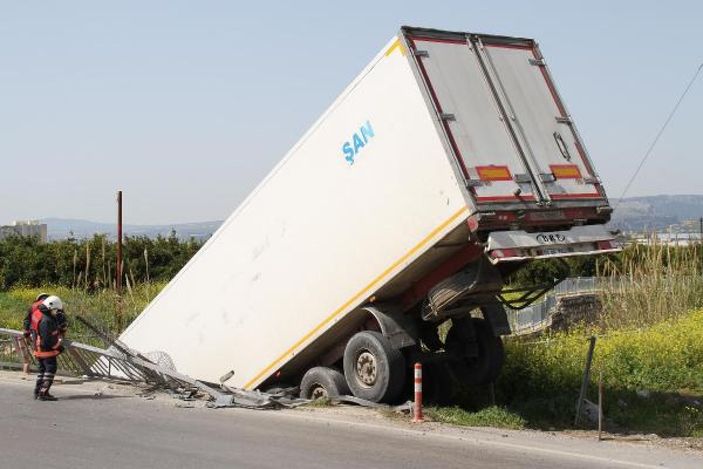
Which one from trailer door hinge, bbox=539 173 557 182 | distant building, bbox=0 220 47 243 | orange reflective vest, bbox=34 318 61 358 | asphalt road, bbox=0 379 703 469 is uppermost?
distant building, bbox=0 220 47 243

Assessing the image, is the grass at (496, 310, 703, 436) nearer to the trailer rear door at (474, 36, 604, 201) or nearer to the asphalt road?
the asphalt road

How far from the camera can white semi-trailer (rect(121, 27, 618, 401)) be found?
1063 cm

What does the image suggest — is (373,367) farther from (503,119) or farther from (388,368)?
(503,119)

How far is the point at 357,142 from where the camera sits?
11.2 m

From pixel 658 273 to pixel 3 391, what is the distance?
12.5 m

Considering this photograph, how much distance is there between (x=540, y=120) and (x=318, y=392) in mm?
4398

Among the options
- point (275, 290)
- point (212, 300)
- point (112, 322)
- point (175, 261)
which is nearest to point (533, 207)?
point (275, 290)

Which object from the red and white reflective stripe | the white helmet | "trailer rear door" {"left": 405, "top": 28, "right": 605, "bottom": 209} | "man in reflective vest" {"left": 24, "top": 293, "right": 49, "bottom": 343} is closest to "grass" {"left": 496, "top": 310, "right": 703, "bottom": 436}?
the red and white reflective stripe

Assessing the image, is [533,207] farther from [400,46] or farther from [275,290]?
[275,290]

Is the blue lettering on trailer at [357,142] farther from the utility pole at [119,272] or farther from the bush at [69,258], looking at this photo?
the bush at [69,258]

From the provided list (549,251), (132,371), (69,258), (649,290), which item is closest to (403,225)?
(549,251)

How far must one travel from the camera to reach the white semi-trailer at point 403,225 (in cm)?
1063

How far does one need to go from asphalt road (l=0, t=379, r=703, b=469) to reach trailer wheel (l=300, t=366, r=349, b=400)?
694mm

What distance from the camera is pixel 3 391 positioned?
13.1 metres
